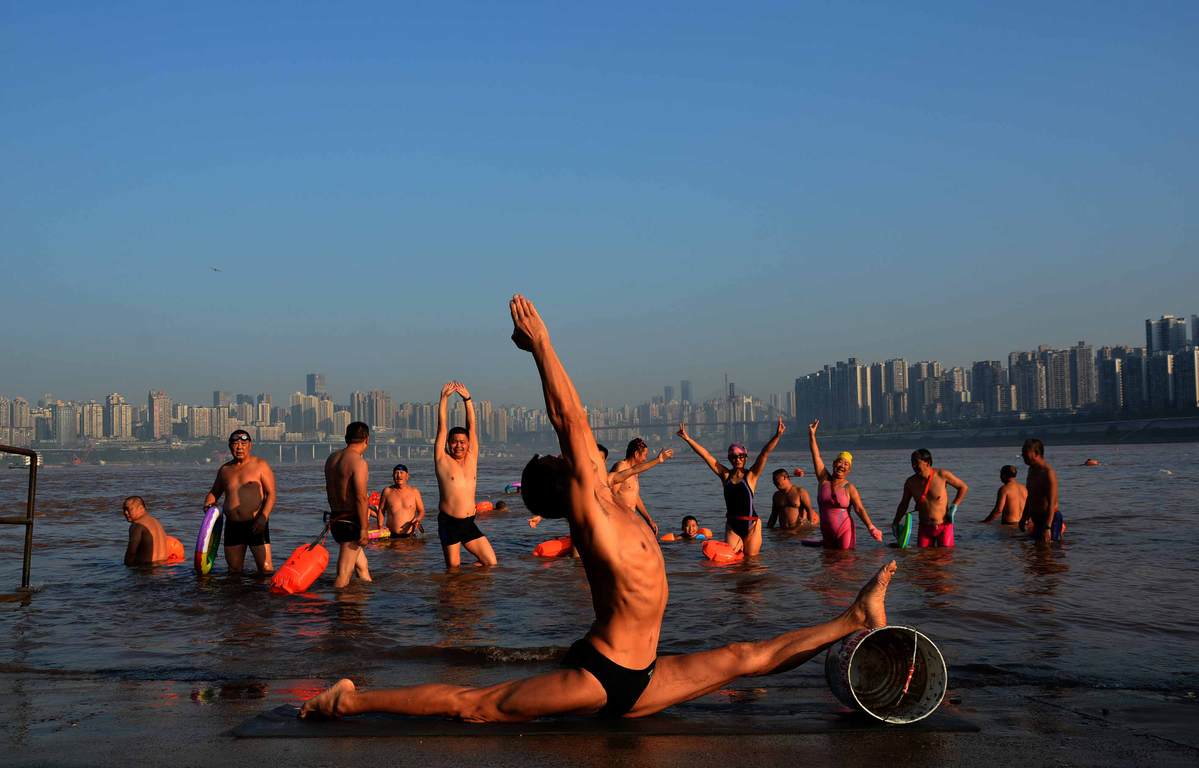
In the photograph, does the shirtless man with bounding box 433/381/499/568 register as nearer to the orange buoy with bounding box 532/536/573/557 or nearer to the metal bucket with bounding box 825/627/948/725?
the orange buoy with bounding box 532/536/573/557

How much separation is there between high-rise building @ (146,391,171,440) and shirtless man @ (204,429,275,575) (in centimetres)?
18915

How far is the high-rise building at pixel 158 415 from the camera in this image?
186250mm

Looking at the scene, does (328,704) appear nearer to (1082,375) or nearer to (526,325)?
(526,325)

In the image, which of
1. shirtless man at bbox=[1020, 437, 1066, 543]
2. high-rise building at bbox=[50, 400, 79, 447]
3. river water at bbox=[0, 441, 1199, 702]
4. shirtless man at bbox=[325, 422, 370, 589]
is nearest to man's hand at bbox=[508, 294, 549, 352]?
river water at bbox=[0, 441, 1199, 702]

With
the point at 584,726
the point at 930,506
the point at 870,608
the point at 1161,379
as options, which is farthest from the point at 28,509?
the point at 1161,379

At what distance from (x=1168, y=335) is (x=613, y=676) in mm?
197405

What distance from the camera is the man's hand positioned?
4230 mm

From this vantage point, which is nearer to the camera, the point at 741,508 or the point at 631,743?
the point at 631,743

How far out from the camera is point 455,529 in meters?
11.4

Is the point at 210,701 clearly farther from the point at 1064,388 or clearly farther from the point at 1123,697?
the point at 1064,388

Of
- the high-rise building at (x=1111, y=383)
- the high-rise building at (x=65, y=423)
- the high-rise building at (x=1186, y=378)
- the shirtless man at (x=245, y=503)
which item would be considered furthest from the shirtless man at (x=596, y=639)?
the high-rise building at (x=65, y=423)

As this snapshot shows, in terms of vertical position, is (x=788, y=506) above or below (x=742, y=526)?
below

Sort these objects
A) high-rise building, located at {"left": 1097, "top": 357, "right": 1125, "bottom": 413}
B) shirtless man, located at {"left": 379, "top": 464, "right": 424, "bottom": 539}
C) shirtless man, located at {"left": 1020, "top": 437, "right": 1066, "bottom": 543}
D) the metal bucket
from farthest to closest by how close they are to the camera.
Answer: high-rise building, located at {"left": 1097, "top": 357, "right": 1125, "bottom": 413} → shirtless man, located at {"left": 379, "top": 464, "right": 424, "bottom": 539} → shirtless man, located at {"left": 1020, "top": 437, "right": 1066, "bottom": 543} → the metal bucket

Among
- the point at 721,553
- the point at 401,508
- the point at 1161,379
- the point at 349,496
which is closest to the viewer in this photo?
the point at 349,496
